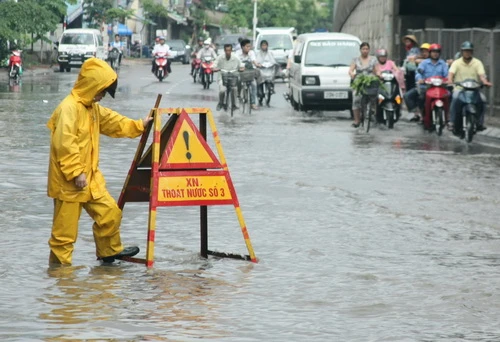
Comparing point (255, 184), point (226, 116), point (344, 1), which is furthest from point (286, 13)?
point (255, 184)

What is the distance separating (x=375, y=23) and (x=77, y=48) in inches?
800

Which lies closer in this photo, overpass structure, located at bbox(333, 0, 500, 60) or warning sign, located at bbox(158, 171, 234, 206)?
warning sign, located at bbox(158, 171, 234, 206)

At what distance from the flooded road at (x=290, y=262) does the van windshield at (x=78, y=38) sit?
133 ft

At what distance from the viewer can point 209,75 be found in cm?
4519

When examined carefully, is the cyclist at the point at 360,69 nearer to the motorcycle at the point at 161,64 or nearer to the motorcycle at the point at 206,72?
the motorcycle at the point at 206,72

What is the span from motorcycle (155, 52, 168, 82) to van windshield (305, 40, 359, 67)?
19447mm

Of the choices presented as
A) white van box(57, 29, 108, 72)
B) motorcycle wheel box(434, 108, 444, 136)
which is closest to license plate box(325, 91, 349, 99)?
motorcycle wheel box(434, 108, 444, 136)

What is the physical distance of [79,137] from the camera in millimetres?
8859

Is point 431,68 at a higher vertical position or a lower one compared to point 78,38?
higher

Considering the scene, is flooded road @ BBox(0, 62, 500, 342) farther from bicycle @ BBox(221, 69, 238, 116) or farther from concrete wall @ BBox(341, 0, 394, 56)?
concrete wall @ BBox(341, 0, 394, 56)

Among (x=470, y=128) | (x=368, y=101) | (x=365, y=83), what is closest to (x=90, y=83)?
(x=470, y=128)

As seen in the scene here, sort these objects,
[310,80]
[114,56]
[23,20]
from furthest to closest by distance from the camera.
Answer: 1. [114,56]
2. [23,20]
3. [310,80]

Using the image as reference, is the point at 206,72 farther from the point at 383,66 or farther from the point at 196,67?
the point at 383,66

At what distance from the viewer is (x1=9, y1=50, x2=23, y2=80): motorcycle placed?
4347 centimetres
